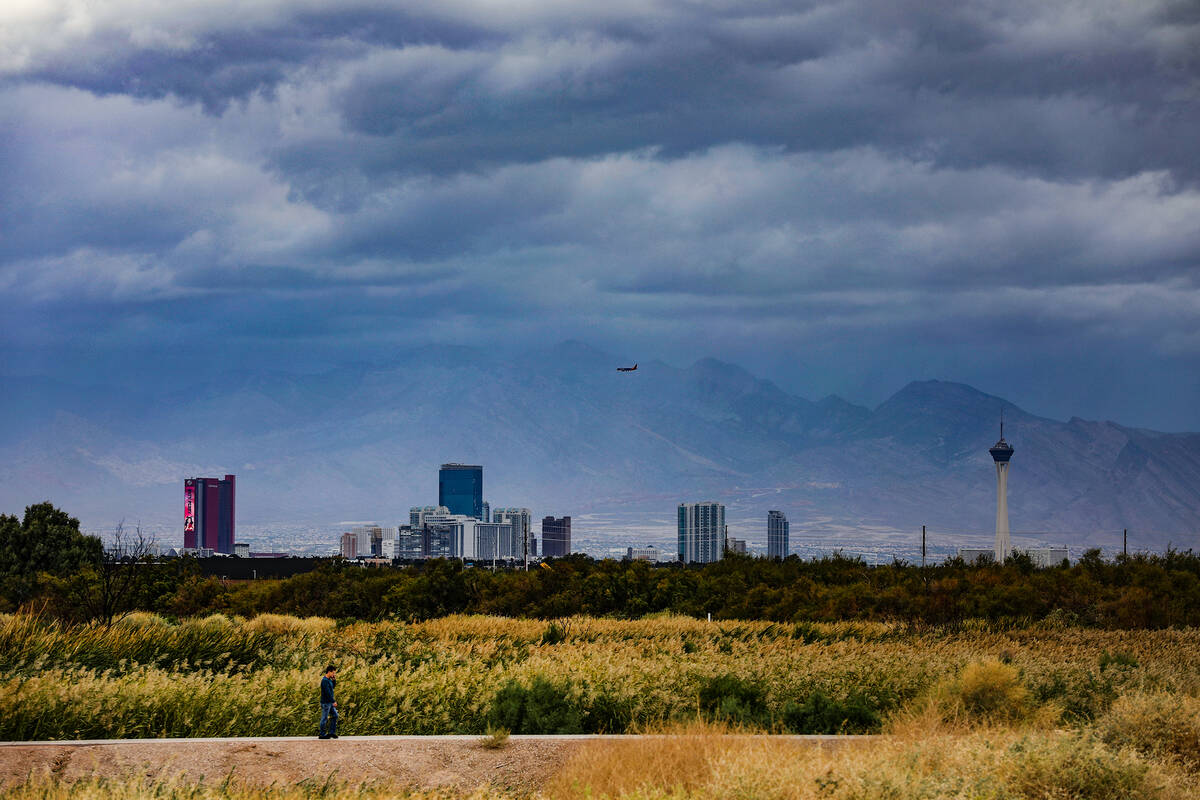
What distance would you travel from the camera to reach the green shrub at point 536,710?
62.3 feet

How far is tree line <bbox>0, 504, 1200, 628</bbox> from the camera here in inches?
1729

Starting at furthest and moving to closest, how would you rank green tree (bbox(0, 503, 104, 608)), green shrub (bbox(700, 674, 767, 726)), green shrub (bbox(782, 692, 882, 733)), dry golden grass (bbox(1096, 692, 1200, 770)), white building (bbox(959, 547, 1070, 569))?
green tree (bbox(0, 503, 104, 608)), white building (bbox(959, 547, 1070, 569)), green shrub (bbox(782, 692, 882, 733)), green shrub (bbox(700, 674, 767, 726)), dry golden grass (bbox(1096, 692, 1200, 770))

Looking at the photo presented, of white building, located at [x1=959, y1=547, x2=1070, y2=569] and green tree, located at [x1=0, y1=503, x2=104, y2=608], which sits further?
green tree, located at [x1=0, y1=503, x2=104, y2=608]

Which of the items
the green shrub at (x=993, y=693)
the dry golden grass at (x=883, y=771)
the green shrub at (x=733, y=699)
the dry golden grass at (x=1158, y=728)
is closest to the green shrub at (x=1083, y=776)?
the dry golden grass at (x=883, y=771)

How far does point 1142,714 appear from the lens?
16.4 meters

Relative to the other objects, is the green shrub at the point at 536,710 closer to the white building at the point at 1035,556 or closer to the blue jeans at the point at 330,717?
the blue jeans at the point at 330,717

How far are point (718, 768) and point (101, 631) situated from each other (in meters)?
15.1

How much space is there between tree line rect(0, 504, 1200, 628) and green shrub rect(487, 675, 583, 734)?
24.4m

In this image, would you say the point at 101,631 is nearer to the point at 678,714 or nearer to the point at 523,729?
the point at 523,729

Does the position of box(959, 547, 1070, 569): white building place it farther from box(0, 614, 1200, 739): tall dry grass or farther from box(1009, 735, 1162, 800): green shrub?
box(1009, 735, 1162, 800): green shrub

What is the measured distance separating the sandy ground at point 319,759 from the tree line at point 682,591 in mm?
26047

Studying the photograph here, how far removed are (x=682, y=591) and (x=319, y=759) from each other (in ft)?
124

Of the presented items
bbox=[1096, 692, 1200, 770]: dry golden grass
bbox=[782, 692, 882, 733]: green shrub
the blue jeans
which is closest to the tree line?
bbox=[782, 692, 882, 733]: green shrub

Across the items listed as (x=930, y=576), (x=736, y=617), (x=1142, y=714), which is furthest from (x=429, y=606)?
(x=1142, y=714)
